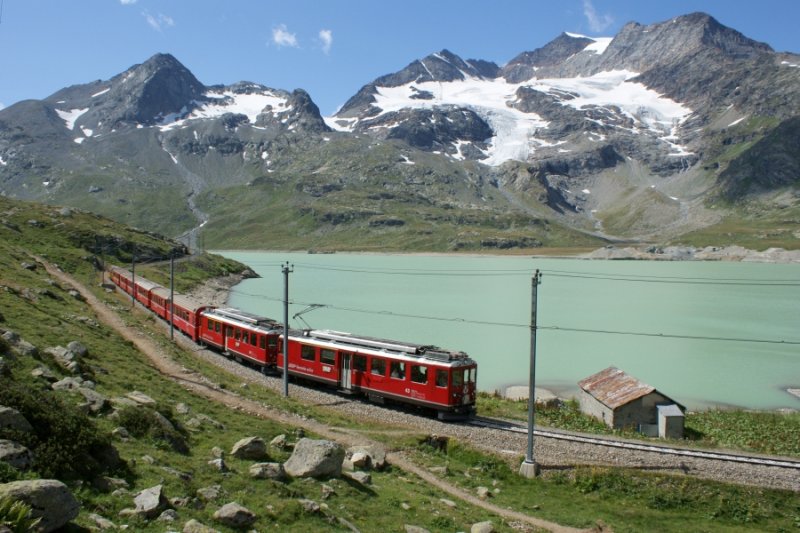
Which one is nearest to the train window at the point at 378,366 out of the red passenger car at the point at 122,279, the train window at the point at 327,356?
the train window at the point at 327,356

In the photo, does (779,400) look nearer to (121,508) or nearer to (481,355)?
(481,355)

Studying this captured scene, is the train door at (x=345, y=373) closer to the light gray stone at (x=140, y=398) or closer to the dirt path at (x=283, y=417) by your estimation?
the dirt path at (x=283, y=417)

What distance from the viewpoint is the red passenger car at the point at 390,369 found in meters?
26.6

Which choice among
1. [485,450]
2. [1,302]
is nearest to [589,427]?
[485,450]

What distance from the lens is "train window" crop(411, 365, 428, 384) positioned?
2717 centimetres

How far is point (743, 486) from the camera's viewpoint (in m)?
19.2

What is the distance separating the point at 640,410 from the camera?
94.4 ft

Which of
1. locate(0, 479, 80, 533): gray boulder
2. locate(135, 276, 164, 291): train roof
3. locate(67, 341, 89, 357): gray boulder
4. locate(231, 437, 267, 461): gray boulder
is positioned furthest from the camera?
locate(135, 276, 164, 291): train roof

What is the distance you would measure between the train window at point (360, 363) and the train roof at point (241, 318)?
8.77 meters

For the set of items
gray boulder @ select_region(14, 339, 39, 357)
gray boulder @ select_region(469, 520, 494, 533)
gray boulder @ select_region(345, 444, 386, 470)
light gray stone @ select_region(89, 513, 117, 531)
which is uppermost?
gray boulder @ select_region(14, 339, 39, 357)

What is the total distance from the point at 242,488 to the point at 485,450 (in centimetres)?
1209

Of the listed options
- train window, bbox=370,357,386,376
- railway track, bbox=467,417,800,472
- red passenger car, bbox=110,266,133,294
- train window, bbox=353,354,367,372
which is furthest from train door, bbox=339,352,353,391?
red passenger car, bbox=110,266,133,294

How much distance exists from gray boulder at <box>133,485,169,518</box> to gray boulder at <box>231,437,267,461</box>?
14.7 feet

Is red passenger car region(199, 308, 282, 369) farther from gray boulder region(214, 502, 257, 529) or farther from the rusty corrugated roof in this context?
gray boulder region(214, 502, 257, 529)
